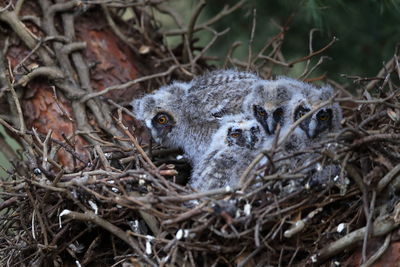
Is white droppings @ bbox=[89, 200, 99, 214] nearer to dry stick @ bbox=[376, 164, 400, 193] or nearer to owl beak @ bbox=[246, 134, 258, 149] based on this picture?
owl beak @ bbox=[246, 134, 258, 149]

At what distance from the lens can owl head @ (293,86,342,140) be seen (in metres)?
3.97

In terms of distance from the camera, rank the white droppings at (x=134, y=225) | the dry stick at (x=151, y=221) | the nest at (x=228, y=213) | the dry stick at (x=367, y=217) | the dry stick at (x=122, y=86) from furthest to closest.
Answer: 1. the dry stick at (x=122, y=86)
2. the white droppings at (x=134, y=225)
3. the dry stick at (x=151, y=221)
4. the nest at (x=228, y=213)
5. the dry stick at (x=367, y=217)

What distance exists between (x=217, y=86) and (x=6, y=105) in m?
1.38

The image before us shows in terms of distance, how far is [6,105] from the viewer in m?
4.59

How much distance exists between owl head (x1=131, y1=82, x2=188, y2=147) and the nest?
0.86 metres

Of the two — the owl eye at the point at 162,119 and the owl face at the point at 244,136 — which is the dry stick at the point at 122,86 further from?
the owl face at the point at 244,136

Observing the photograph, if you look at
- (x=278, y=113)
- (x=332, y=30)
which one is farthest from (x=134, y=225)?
(x=332, y=30)

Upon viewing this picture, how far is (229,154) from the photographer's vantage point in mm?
3941

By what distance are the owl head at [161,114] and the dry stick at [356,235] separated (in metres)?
1.68

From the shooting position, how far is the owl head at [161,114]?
15.5ft

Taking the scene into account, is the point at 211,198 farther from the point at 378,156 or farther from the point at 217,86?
the point at 217,86

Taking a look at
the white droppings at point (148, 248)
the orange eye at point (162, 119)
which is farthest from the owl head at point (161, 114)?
the white droppings at point (148, 248)

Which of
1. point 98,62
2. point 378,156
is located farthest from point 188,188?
point 98,62

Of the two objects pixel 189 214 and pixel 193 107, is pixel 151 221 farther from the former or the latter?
pixel 193 107
